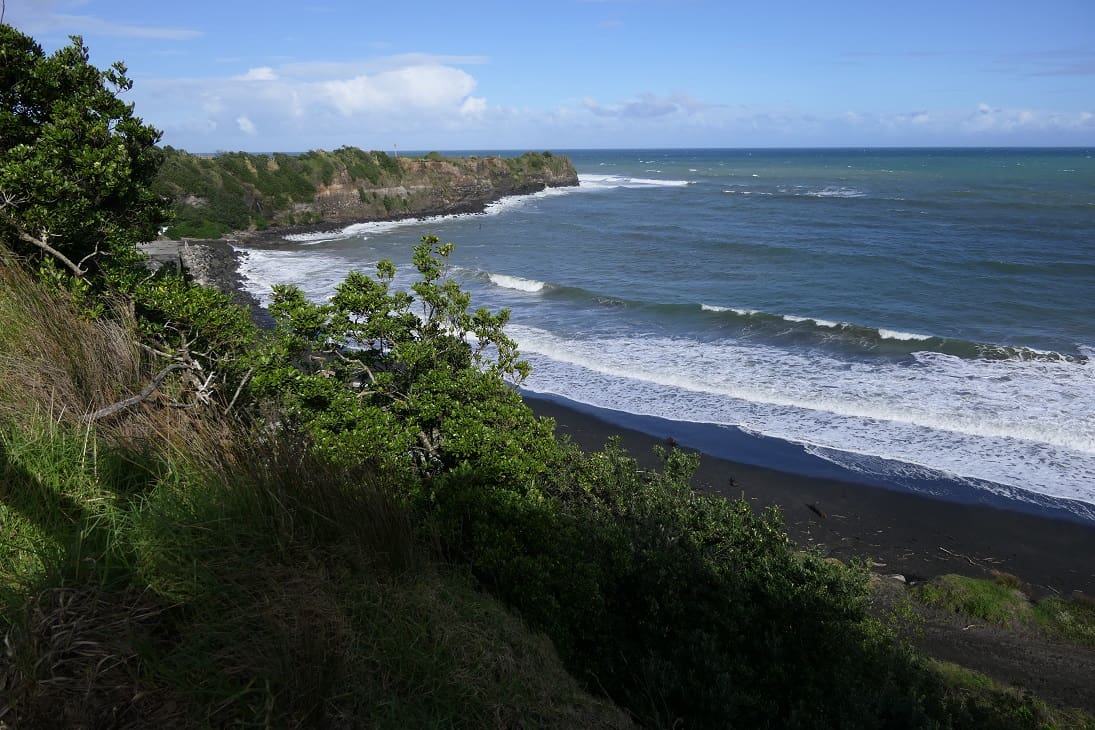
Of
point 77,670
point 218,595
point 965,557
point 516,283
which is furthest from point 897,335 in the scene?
point 77,670

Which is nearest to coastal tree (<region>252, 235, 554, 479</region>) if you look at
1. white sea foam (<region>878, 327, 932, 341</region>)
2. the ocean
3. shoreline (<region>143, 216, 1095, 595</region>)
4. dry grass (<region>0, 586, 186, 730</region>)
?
dry grass (<region>0, 586, 186, 730</region>)

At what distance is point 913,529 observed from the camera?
12.2 metres

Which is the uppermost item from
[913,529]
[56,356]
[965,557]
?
[56,356]

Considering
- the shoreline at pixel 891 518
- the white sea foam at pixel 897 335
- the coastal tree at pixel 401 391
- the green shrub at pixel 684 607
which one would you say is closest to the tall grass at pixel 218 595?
the green shrub at pixel 684 607

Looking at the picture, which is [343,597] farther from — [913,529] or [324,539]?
[913,529]

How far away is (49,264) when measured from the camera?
7.02 metres

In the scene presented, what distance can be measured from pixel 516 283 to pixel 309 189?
32313mm

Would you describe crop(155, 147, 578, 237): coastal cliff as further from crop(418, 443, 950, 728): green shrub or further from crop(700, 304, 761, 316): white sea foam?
crop(418, 443, 950, 728): green shrub

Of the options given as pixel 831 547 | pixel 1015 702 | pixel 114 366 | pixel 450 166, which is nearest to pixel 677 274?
pixel 831 547

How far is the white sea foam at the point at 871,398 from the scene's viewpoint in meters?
A: 14.5

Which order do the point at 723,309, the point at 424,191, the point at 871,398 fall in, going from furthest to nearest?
1. the point at 424,191
2. the point at 723,309
3. the point at 871,398

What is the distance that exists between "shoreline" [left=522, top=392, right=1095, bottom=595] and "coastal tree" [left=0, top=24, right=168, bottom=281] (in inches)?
267

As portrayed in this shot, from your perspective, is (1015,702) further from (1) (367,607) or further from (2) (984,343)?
(2) (984,343)

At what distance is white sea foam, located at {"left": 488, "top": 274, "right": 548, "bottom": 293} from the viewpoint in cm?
3067
